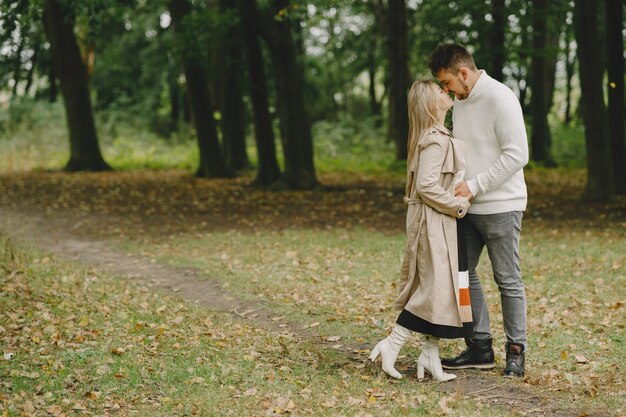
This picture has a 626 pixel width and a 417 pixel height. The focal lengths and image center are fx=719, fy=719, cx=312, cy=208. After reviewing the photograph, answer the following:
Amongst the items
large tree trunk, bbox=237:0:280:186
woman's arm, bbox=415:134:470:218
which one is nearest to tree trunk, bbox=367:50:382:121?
large tree trunk, bbox=237:0:280:186

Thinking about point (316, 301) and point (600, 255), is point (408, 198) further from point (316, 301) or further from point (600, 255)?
point (600, 255)

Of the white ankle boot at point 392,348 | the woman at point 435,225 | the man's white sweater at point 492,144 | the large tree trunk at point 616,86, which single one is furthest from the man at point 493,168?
the large tree trunk at point 616,86

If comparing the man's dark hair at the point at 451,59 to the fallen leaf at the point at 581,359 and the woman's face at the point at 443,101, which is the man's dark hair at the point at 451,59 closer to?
the woman's face at the point at 443,101

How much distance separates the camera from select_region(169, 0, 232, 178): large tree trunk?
20.5 m

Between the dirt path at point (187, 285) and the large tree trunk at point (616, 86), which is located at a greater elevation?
the large tree trunk at point (616, 86)

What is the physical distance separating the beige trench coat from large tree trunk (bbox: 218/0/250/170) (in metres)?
14.8

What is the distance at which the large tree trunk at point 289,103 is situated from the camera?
16703 millimetres

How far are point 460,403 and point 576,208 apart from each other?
418 inches

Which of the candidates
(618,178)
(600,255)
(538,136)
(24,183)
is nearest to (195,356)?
(600,255)

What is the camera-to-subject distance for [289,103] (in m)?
17.0

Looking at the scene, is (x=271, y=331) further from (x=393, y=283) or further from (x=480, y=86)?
(x=480, y=86)

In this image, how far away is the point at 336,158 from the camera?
27266 millimetres

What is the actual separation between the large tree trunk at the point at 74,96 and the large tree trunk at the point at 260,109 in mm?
7735

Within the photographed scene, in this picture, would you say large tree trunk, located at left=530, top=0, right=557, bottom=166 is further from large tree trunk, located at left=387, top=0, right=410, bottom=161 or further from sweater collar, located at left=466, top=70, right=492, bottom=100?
sweater collar, located at left=466, top=70, right=492, bottom=100
